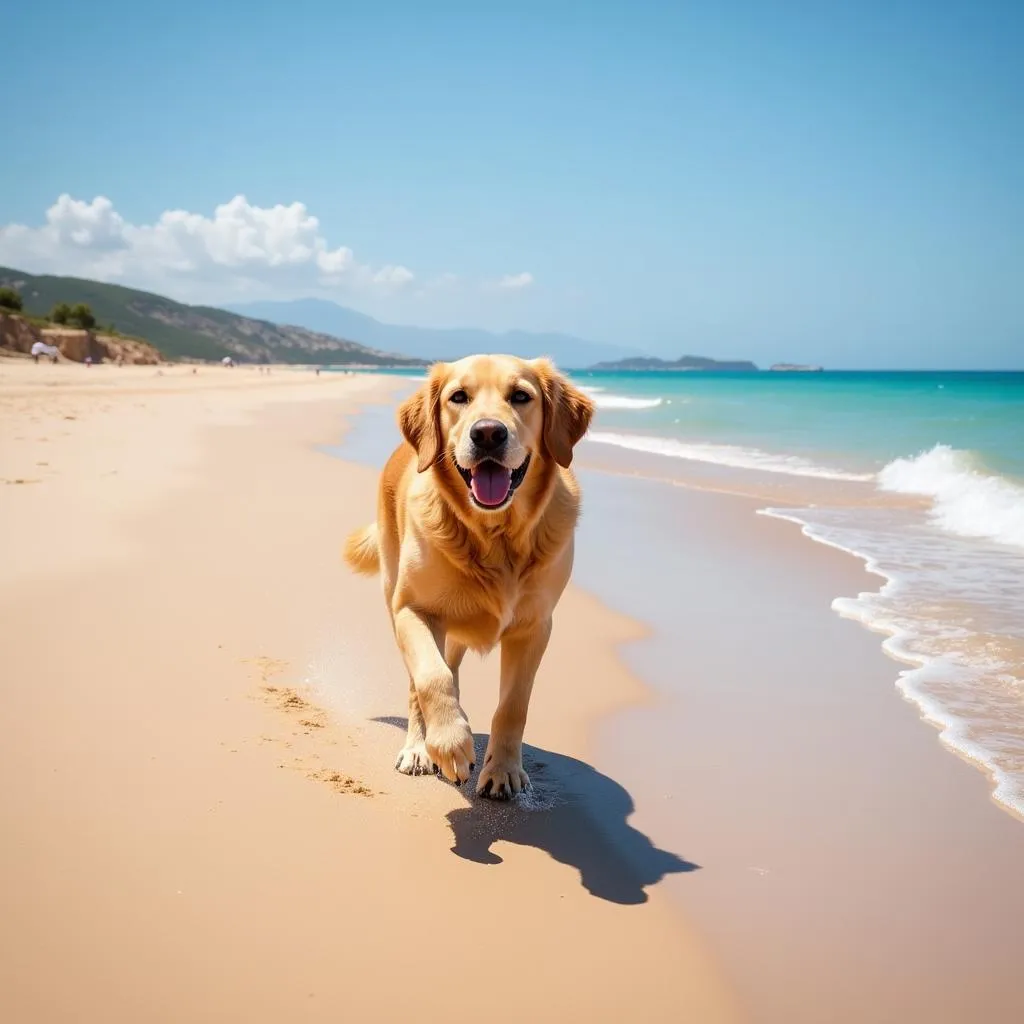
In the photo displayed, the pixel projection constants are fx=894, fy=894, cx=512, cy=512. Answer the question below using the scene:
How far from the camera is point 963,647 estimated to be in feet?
16.9

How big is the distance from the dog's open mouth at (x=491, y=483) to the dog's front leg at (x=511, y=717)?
555 mm

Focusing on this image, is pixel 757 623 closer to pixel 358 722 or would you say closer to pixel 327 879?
pixel 358 722

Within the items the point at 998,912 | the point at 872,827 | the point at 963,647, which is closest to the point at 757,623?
the point at 963,647

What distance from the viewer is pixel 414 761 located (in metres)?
3.63

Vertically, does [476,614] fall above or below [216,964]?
above

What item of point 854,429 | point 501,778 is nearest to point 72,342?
point 854,429

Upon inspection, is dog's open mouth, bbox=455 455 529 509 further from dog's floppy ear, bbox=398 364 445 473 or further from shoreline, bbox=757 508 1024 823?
shoreline, bbox=757 508 1024 823

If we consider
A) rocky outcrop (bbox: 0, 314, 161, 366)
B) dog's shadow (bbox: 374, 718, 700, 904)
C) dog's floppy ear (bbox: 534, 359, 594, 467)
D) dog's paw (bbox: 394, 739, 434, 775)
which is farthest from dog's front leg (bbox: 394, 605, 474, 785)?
rocky outcrop (bbox: 0, 314, 161, 366)

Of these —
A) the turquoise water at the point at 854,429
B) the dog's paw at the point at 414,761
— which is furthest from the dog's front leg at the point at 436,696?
the turquoise water at the point at 854,429

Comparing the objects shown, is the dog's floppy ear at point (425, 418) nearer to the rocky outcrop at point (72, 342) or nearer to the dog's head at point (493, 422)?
the dog's head at point (493, 422)

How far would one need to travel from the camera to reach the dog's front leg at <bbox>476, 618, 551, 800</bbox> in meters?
3.46

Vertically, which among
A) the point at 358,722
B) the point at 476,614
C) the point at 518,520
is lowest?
the point at 358,722

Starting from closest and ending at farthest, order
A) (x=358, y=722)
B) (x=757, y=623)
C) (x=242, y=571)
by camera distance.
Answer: (x=358, y=722)
(x=757, y=623)
(x=242, y=571)

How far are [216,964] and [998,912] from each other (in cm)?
227
